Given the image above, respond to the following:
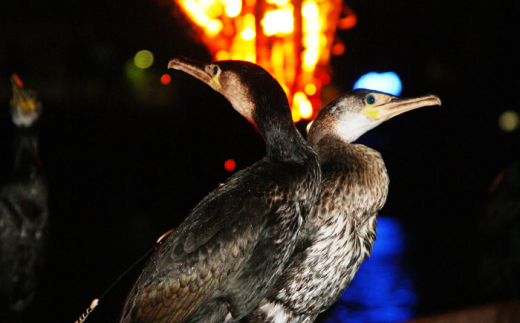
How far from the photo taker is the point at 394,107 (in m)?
2.13

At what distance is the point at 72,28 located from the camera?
13844 mm

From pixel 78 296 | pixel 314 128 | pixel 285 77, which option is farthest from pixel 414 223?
pixel 314 128

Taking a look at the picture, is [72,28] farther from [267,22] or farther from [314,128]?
[314,128]

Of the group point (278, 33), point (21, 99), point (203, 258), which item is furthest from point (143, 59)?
point (203, 258)

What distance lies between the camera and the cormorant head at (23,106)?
3.66 m

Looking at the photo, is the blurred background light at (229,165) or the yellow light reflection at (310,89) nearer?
the yellow light reflection at (310,89)

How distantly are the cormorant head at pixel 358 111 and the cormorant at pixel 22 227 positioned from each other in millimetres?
2337

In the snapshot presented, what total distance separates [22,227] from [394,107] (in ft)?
9.21

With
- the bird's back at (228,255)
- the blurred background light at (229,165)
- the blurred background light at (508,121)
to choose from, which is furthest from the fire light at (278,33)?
the bird's back at (228,255)

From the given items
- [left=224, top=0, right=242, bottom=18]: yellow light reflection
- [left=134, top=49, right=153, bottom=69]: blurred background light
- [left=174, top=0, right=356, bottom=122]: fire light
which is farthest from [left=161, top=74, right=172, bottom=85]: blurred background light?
[left=224, top=0, right=242, bottom=18]: yellow light reflection

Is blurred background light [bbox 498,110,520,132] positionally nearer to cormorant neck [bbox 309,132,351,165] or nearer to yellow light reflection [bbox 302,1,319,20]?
yellow light reflection [bbox 302,1,319,20]

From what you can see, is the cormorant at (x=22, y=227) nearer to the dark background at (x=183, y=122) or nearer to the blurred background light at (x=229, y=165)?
the dark background at (x=183, y=122)

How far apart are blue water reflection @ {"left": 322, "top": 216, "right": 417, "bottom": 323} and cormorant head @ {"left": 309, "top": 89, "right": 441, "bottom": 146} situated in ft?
8.71

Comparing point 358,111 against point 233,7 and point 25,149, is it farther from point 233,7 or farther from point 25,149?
point 233,7
